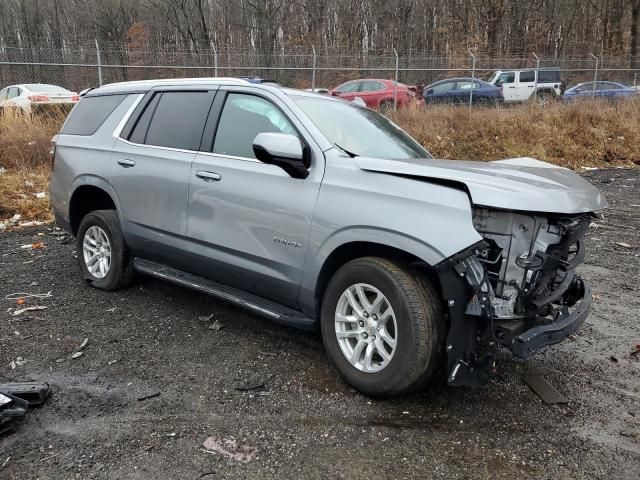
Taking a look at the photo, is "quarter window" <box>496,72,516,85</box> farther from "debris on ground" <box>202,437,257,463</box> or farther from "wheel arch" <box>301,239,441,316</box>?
"debris on ground" <box>202,437,257,463</box>

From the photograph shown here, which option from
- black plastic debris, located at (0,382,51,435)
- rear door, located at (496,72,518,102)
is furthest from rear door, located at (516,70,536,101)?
black plastic debris, located at (0,382,51,435)

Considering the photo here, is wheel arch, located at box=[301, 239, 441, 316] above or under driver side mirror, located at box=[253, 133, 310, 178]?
under

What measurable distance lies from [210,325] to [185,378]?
2.85ft

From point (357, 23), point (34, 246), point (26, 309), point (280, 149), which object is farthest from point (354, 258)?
point (357, 23)

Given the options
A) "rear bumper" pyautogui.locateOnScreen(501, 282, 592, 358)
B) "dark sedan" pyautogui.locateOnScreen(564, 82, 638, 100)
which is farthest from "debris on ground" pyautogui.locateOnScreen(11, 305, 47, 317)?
"dark sedan" pyautogui.locateOnScreen(564, 82, 638, 100)

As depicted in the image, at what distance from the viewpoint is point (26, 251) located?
21.4ft

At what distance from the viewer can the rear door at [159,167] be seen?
13.7 ft

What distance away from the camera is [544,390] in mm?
3352

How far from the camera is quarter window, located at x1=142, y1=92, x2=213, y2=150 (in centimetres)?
420

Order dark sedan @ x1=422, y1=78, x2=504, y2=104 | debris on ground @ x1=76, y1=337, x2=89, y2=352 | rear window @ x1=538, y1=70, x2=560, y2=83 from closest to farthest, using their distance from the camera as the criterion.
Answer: debris on ground @ x1=76, y1=337, x2=89, y2=352, dark sedan @ x1=422, y1=78, x2=504, y2=104, rear window @ x1=538, y1=70, x2=560, y2=83

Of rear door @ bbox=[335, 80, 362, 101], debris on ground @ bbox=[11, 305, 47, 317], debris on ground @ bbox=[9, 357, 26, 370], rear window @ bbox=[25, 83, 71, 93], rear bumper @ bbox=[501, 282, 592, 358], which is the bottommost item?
debris on ground @ bbox=[11, 305, 47, 317]

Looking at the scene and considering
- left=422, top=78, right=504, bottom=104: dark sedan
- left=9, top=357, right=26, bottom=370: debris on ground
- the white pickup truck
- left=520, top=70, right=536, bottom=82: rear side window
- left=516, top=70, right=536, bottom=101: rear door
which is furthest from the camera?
left=520, top=70, right=536, bottom=82: rear side window

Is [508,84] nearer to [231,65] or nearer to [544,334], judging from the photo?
[231,65]

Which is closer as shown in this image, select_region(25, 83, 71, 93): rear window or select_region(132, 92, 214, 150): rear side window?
select_region(132, 92, 214, 150): rear side window
